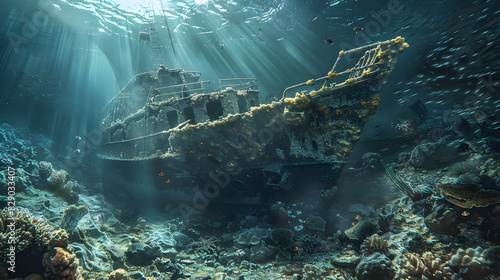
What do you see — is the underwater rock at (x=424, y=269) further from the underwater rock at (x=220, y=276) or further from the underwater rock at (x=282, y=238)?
the underwater rock at (x=220, y=276)

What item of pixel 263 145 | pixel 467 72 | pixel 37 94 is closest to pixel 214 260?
pixel 263 145

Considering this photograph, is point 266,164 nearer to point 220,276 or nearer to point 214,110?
point 220,276

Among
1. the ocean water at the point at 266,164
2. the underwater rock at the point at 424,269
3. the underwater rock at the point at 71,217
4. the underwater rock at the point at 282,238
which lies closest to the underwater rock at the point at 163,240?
the ocean water at the point at 266,164

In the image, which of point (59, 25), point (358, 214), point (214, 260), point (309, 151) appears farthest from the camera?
point (59, 25)

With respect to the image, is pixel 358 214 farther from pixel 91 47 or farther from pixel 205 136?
pixel 91 47

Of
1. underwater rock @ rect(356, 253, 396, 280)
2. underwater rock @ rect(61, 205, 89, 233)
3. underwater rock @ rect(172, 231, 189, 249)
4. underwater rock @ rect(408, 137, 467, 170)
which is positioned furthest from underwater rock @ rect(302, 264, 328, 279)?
underwater rock @ rect(408, 137, 467, 170)

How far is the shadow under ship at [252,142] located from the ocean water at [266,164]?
68 millimetres

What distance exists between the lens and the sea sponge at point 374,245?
5.48 metres

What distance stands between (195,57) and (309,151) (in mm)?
33435

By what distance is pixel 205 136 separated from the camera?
8109 millimetres

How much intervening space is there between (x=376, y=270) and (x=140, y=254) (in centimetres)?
704

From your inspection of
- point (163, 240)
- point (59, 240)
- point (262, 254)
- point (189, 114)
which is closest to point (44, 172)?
point (189, 114)

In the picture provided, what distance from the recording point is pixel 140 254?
19.8 ft

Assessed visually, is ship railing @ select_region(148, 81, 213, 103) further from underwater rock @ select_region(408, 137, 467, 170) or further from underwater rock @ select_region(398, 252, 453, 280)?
underwater rock @ select_region(408, 137, 467, 170)
